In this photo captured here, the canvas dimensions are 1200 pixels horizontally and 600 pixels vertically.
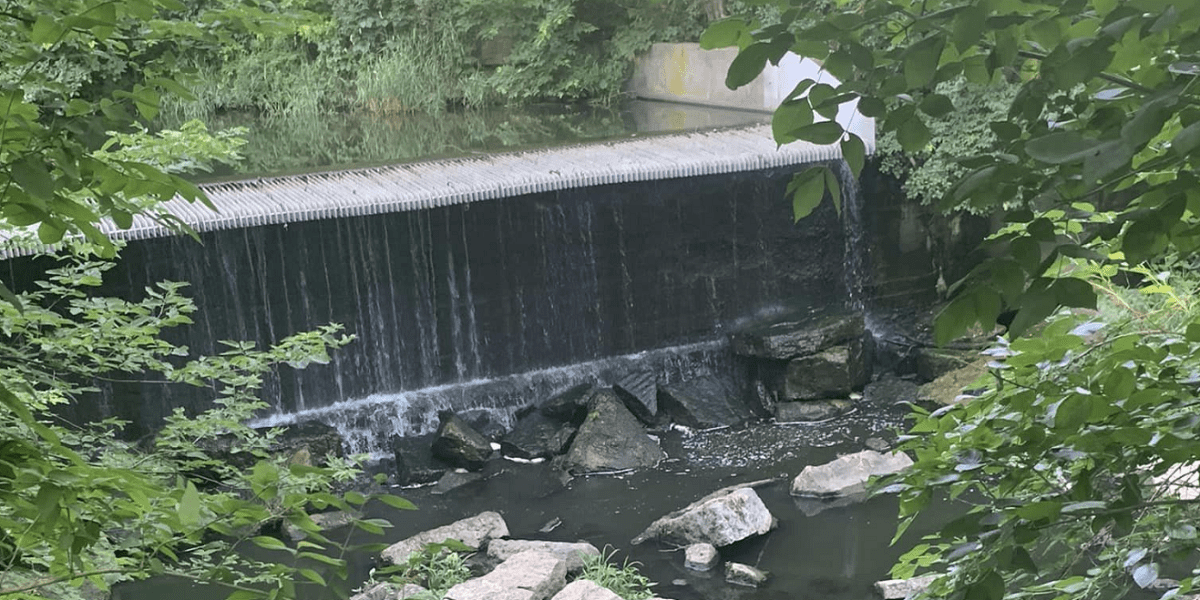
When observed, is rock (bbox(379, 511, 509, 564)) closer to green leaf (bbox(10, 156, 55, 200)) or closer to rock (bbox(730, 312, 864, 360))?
rock (bbox(730, 312, 864, 360))

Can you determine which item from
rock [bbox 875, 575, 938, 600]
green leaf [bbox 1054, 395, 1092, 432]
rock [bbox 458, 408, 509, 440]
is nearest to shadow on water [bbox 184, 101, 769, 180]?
rock [bbox 458, 408, 509, 440]

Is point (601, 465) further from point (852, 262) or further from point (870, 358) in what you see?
point (852, 262)

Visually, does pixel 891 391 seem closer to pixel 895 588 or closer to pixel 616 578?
pixel 895 588

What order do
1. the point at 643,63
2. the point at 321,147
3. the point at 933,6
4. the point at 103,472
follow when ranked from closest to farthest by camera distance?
the point at 933,6 < the point at 103,472 < the point at 321,147 < the point at 643,63

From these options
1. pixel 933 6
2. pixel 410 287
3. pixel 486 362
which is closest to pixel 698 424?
pixel 486 362

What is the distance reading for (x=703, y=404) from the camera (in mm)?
8234

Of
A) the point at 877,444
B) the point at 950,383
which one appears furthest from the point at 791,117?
the point at 950,383

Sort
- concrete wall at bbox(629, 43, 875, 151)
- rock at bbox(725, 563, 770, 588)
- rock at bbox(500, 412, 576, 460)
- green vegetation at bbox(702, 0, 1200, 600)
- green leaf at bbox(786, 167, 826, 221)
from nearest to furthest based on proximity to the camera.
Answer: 1. green vegetation at bbox(702, 0, 1200, 600)
2. green leaf at bbox(786, 167, 826, 221)
3. rock at bbox(725, 563, 770, 588)
4. rock at bbox(500, 412, 576, 460)
5. concrete wall at bbox(629, 43, 875, 151)

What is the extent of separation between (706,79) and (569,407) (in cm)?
650

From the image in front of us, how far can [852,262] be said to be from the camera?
9602 millimetres

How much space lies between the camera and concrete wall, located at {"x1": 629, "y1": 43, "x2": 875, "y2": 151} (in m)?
11.2

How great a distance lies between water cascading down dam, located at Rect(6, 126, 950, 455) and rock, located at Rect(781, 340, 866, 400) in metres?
0.75

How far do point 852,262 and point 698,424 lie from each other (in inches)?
93.6

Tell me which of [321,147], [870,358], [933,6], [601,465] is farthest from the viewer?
[321,147]
